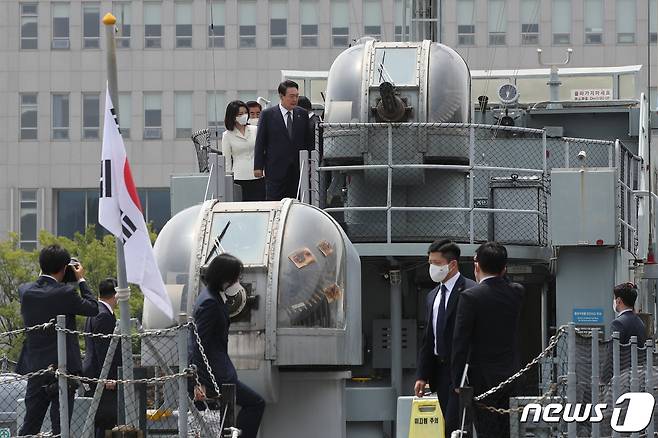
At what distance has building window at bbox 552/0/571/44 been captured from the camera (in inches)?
2328

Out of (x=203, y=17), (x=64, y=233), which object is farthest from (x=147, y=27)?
(x=64, y=233)

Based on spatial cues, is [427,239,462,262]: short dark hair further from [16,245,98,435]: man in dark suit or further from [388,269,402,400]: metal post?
[388,269,402,400]: metal post

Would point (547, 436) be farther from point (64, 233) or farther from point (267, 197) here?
point (64, 233)

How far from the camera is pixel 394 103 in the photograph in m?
17.1

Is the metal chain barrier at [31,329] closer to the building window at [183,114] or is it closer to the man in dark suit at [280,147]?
the man in dark suit at [280,147]

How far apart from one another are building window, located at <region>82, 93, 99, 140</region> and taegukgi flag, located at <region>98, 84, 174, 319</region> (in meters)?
50.4

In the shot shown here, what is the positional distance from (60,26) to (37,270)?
14.8m

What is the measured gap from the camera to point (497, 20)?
193ft

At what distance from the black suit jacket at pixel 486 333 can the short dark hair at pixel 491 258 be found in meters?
0.07

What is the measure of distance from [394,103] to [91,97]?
150ft

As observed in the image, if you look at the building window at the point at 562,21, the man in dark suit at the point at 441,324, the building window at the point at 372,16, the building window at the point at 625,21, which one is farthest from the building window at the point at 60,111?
the man in dark suit at the point at 441,324

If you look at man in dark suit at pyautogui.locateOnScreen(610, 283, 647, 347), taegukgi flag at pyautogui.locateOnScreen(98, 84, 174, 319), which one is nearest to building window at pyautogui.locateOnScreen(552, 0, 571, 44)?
man in dark suit at pyautogui.locateOnScreen(610, 283, 647, 347)

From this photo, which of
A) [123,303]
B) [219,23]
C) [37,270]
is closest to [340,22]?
[219,23]

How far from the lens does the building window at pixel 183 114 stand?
6103cm
